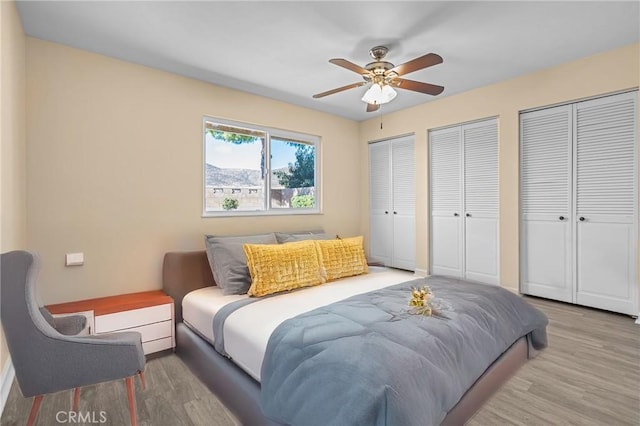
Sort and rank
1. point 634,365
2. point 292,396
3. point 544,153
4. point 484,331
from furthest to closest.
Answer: point 544,153
point 634,365
point 484,331
point 292,396

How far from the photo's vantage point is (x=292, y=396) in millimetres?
1391

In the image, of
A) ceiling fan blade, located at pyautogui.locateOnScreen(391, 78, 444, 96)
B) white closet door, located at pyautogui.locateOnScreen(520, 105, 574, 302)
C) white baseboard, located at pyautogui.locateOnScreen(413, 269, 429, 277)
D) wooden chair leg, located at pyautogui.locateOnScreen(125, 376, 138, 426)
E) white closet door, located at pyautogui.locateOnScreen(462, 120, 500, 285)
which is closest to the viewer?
wooden chair leg, located at pyautogui.locateOnScreen(125, 376, 138, 426)

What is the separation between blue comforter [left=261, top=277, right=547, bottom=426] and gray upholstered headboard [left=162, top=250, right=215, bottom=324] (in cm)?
147

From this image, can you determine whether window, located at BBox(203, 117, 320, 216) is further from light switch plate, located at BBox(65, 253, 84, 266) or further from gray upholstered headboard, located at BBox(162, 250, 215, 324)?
light switch plate, located at BBox(65, 253, 84, 266)

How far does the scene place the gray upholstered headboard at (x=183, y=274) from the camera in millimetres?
2809

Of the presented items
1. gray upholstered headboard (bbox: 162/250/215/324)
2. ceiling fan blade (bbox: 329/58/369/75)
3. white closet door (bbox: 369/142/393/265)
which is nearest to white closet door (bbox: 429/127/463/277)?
white closet door (bbox: 369/142/393/265)

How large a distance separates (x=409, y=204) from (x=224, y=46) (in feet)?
10.6

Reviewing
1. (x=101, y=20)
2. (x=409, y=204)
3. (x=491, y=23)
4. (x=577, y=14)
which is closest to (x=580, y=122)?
(x=577, y=14)

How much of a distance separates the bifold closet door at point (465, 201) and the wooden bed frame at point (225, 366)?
71.9 inches

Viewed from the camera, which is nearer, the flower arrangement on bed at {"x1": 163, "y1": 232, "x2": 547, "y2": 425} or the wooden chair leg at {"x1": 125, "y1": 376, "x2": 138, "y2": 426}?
the flower arrangement on bed at {"x1": 163, "y1": 232, "x2": 547, "y2": 425}

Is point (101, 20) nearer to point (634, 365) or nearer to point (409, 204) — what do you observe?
point (409, 204)

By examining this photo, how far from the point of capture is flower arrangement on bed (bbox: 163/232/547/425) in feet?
4.19

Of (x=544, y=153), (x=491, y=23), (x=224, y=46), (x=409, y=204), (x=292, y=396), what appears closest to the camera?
(x=292, y=396)

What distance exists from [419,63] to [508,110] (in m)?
2.05
